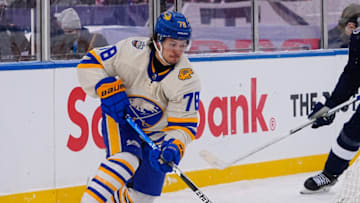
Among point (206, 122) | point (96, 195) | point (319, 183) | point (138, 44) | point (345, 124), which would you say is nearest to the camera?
point (96, 195)

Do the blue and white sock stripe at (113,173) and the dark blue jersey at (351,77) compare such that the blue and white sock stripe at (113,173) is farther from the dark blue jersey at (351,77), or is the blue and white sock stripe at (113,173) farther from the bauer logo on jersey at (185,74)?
the dark blue jersey at (351,77)

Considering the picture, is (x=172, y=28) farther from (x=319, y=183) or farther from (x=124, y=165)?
(x=319, y=183)

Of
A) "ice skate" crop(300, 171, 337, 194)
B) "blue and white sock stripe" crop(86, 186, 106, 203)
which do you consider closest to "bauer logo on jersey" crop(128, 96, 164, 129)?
"blue and white sock stripe" crop(86, 186, 106, 203)

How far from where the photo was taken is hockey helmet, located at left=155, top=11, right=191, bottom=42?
3070 millimetres

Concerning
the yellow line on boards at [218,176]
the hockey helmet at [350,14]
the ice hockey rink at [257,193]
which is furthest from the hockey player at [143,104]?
the hockey helmet at [350,14]

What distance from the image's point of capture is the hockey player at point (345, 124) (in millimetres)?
4191

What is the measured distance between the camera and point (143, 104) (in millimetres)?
3246

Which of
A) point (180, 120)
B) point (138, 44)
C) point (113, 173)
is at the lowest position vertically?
point (113, 173)

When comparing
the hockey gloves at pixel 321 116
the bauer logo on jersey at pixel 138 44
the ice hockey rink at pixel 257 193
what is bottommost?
the ice hockey rink at pixel 257 193

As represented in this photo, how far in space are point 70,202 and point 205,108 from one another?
1.08 metres

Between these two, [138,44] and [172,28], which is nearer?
[172,28]

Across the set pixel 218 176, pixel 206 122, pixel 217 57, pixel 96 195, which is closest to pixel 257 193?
pixel 218 176

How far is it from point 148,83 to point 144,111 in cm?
14

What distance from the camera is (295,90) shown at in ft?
16.9
